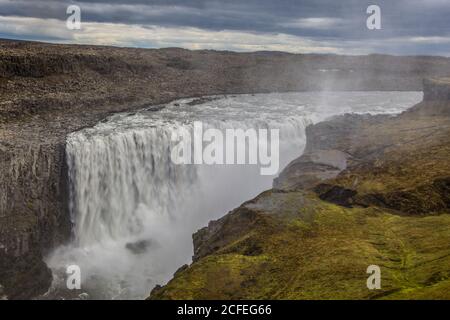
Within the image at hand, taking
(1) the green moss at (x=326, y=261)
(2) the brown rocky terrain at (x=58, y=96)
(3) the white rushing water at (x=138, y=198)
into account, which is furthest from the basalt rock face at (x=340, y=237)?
(2) the brown rocky terrain at (x=58, y=96)

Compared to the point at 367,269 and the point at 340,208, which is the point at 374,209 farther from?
the point at 367,269

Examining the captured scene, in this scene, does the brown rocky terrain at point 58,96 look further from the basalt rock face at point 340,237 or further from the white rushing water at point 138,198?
the basalt rock face at point 340,237

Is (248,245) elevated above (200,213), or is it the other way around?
(248,245)

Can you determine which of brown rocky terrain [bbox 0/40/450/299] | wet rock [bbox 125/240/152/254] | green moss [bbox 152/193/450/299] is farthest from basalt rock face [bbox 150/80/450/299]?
brown rocky terrain [bbox 0/40/450/299]

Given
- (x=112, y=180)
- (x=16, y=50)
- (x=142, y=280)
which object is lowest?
(x=142, y=280)

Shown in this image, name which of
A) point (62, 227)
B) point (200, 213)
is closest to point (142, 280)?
point (62, 227)

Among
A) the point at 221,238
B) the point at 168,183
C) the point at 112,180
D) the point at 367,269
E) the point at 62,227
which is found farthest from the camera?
the point at 168,183

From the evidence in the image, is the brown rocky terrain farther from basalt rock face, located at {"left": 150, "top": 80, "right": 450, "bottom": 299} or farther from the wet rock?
basalt rock face, located at {"left": 150, "top": 80, "right": 450, "bottom": 299}

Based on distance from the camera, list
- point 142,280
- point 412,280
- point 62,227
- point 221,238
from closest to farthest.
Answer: point 412,280 < point 221,238 < point 142,280 < point 62,227
